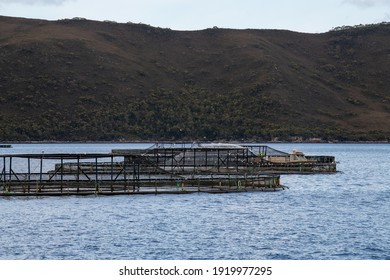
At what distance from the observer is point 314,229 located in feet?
242

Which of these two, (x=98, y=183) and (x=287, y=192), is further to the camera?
(x=287, y=192)

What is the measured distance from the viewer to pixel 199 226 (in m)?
75.1

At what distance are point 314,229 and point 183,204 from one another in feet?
71.7

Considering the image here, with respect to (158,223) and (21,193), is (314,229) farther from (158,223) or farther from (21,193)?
(21,193)

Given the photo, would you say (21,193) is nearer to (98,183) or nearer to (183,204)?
(98,183)

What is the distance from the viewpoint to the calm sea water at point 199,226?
201 feet

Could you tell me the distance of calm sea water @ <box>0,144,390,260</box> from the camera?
61.4 m
